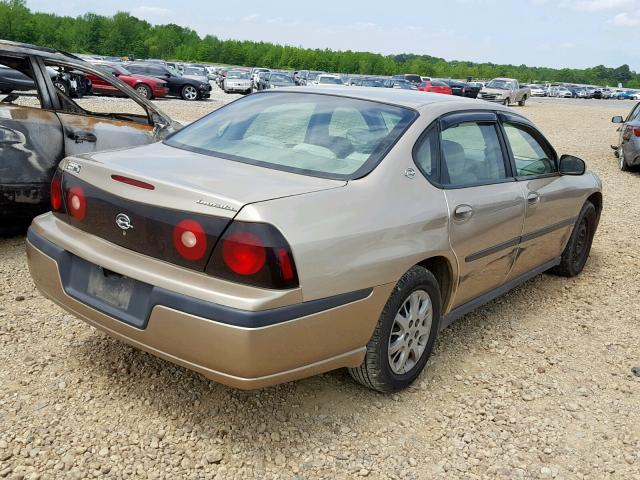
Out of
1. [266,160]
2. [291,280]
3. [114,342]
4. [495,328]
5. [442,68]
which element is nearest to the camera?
[291,280]

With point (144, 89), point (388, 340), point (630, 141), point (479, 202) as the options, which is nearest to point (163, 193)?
point (388, 340)

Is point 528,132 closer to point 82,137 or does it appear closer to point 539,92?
point 82,137

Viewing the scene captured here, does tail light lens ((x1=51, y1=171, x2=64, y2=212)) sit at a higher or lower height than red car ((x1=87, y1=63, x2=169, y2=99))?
higher

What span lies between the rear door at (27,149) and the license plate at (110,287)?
99.8 inches

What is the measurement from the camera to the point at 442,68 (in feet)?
453

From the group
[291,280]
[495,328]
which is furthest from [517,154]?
[291,280]

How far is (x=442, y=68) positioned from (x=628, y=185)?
13457 cm

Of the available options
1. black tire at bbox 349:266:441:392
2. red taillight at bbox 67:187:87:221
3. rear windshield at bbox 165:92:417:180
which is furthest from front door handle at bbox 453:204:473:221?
red taillight at bbox 67:187:87:221

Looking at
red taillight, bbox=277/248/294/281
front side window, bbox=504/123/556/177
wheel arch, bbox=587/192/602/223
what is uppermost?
front side window, bbox=504/123/556/177

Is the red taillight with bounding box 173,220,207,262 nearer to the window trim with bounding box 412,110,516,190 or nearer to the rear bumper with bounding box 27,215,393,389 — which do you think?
the rear bumper with bounding box 27,215,393,389

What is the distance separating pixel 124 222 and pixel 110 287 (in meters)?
0.30

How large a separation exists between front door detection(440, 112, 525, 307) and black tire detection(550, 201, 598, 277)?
55.6 inches

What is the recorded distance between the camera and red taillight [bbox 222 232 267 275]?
239 centimetres

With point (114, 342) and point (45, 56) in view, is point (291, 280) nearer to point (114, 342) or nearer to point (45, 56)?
point (114, 342)
